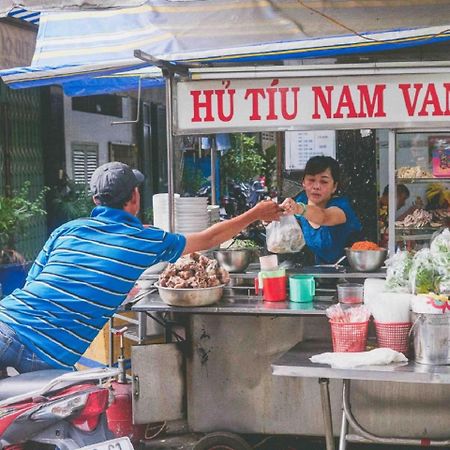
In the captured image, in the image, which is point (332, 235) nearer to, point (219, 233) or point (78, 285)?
point (219, 233)

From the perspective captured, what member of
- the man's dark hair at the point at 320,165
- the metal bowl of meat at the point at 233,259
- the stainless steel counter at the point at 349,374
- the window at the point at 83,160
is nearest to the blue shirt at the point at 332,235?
the man's dark hair at the point at 320,165

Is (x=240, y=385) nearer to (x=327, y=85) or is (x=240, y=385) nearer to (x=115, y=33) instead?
(x=327, y=85)

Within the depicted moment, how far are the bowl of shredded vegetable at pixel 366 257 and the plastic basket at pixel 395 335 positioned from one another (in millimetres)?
1083

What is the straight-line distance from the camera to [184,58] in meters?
4.22

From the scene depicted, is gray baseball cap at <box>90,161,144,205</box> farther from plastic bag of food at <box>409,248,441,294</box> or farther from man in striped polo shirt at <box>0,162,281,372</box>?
plastic bag of food at <box>409,248,441,294</box>

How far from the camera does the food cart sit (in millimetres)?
4047

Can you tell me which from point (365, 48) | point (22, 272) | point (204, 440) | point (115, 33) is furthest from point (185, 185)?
point (204, 440)

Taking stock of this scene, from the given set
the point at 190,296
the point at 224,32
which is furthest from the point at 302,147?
the point at 190,296

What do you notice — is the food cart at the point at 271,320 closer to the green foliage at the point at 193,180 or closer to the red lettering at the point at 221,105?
the red lettering at the point at 221,105

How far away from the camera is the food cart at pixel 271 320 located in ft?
13.3

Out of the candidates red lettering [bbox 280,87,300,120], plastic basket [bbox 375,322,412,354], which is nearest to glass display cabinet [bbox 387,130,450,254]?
red lettering [bbox 280,87,300,120]

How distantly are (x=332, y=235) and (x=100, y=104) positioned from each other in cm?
773

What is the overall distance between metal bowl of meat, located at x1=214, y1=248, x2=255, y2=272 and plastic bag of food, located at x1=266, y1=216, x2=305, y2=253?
0.30 metres

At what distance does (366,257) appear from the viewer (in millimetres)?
4516
